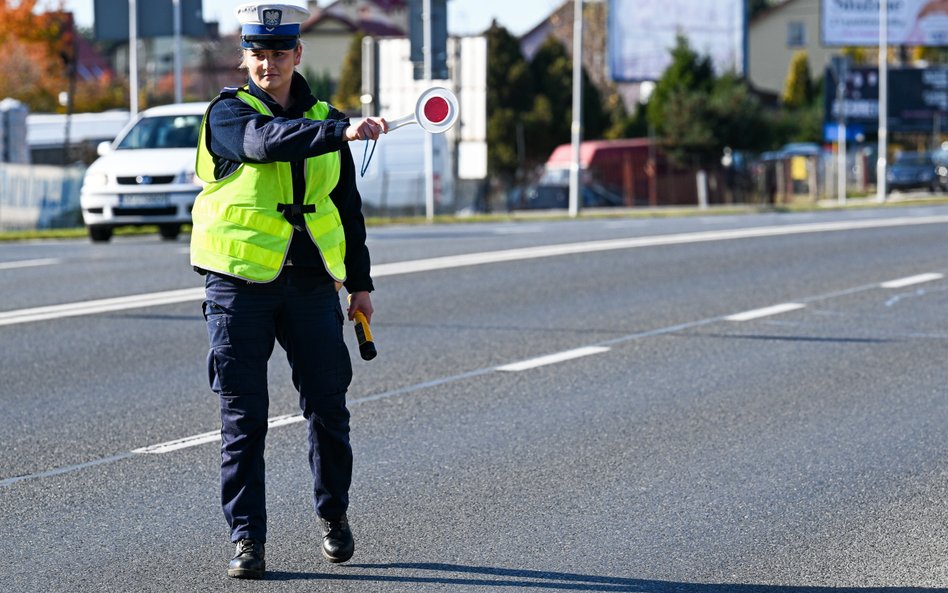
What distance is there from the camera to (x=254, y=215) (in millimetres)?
5051

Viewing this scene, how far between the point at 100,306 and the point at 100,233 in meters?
8.53

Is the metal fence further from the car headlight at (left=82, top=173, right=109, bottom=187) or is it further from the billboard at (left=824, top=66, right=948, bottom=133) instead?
the billboard at (left=824, top=66, right=948, bottom=133)

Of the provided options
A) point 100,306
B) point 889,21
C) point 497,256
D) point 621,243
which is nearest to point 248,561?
point 100,306

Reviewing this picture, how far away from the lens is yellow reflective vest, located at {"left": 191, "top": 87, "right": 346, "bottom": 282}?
505 centimetres

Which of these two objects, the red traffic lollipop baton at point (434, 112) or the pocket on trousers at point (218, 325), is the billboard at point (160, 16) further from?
the red traffic lollipop baton at point (434, 112)

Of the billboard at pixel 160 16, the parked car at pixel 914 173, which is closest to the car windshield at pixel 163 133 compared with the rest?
the billboard at pixel 160 16

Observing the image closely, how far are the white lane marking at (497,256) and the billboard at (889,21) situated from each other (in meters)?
33.9

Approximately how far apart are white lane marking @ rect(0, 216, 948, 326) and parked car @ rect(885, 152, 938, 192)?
89.1 ft

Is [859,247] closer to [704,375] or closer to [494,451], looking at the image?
[704,375]

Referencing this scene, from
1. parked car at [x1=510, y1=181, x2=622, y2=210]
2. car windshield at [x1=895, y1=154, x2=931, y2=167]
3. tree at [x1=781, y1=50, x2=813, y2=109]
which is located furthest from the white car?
tree at [x1=781, y1=50, x2=813, y2=109]

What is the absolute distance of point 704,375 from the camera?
31.8 feet

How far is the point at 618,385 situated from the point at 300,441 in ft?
7.79

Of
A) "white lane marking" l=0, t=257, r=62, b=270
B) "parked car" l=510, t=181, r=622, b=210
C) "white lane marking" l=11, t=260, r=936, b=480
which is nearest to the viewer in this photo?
"white lane marking" l=11, t=260, r=936, b=480

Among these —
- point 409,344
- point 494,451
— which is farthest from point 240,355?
point 409,344
